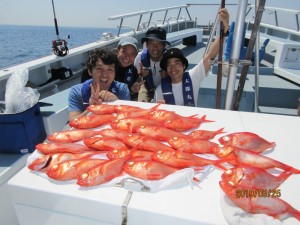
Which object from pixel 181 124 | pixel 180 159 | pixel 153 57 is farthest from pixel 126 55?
pixel 180 159

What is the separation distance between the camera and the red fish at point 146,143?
1.29 metres

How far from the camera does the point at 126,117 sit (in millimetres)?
1635

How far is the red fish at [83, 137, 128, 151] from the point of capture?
51.6 inches

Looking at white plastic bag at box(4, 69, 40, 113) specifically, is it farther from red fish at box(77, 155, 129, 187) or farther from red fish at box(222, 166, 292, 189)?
red fish at box(222, 166, 292, 189)

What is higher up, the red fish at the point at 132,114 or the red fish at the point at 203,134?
the red fish at the point at 132,114

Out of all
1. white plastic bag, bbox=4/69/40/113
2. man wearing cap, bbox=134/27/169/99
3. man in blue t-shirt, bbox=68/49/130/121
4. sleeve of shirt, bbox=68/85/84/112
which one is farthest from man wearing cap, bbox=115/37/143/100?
white plastic bag, bbox=4/69/40/113

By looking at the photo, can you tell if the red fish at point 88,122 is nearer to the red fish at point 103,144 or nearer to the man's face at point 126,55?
the red fish at point 103,144

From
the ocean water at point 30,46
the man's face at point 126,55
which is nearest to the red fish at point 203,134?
the man's face at point 126,55

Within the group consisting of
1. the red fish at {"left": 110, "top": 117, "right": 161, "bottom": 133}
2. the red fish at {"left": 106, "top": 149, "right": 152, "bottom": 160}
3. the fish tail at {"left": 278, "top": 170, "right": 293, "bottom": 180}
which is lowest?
the fish tail at {"left": 278, "top": 170, "right": 293, "bottom": 180}

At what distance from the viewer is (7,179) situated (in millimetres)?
1824

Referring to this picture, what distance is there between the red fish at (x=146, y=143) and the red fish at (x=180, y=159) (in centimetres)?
9

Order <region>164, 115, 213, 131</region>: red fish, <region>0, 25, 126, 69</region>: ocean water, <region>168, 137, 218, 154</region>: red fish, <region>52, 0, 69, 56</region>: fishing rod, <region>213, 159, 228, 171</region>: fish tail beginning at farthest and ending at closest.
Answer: <region>0, 25, 126, 69</region>: ocean water < <region>52, 0, 69, 56</region>: fishing rod < <region>164, 115, 213, 131</region>: red fish < <region>168, 137, 218, 154</region>: red fish < <region>213, 159, 228, 171</region>: fish tail

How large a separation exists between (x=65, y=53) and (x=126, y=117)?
292 cm

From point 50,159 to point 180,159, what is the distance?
675 millimetres
